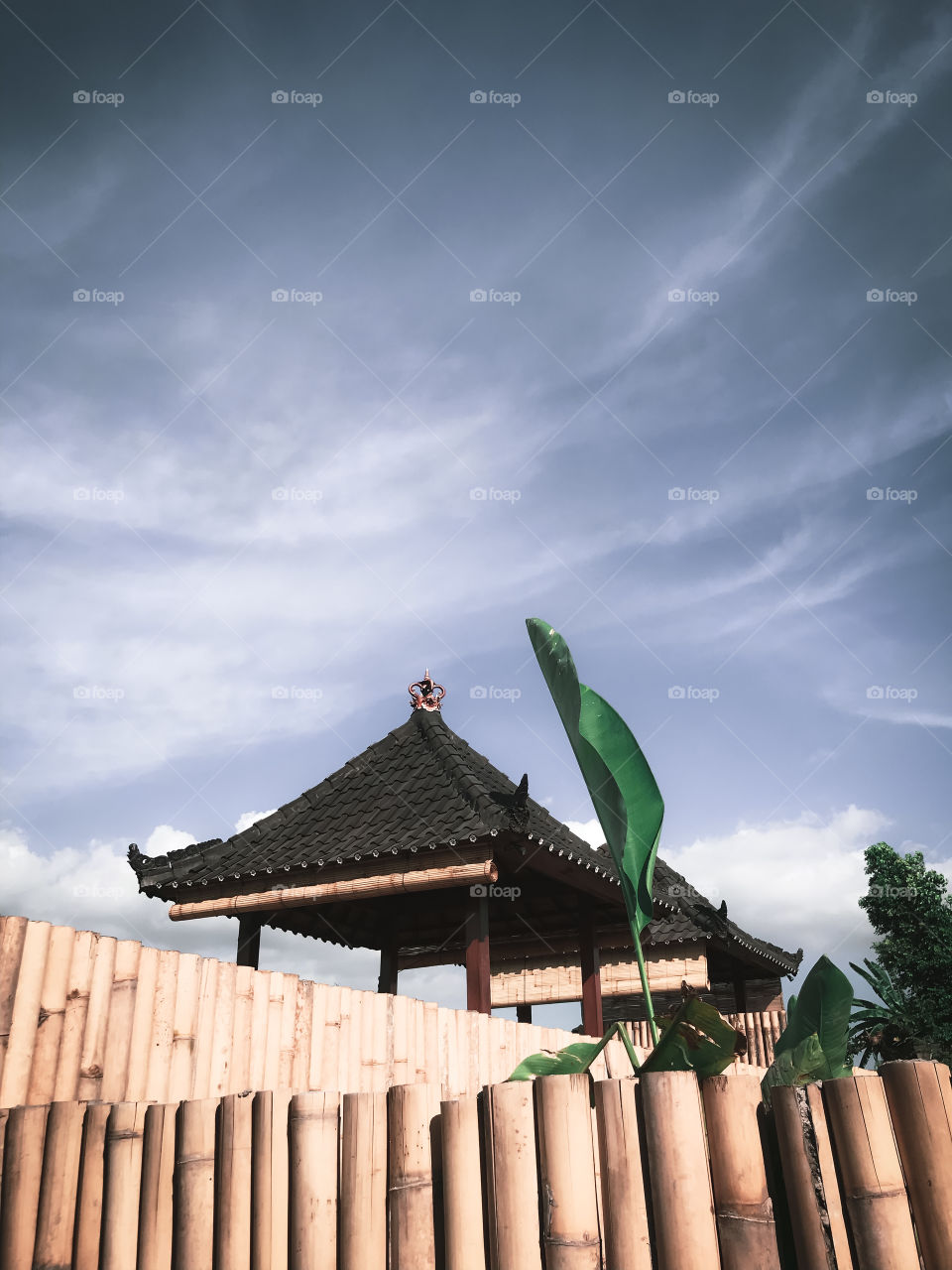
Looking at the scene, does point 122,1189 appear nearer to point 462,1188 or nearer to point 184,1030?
point 184,1030

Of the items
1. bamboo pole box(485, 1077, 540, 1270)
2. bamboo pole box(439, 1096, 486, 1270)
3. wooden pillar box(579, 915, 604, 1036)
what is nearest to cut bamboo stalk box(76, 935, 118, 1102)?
bamboo pole box(439, 1096, 486, 1270)

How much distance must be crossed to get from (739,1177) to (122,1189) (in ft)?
7.05

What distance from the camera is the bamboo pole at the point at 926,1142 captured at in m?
2.00

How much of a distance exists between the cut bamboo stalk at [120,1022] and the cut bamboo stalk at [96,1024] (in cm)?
2

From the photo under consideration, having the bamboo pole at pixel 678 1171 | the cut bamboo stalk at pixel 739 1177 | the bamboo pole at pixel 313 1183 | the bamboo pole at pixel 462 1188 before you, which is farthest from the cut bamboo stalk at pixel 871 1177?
the bamboo pole at pixel 313 1183

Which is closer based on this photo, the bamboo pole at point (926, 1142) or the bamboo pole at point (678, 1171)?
the bamboo pole at point (926, 1142)

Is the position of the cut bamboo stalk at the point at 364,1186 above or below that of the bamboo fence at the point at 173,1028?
below

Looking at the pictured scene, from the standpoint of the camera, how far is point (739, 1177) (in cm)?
214

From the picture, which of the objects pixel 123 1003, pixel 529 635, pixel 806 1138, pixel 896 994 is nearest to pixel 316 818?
pixel 123 1003

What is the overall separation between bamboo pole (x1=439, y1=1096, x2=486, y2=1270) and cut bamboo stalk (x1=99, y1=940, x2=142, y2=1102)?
188 centimetres

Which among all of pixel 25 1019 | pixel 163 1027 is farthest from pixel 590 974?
pixel 25 1019

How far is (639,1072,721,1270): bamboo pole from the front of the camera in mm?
2125

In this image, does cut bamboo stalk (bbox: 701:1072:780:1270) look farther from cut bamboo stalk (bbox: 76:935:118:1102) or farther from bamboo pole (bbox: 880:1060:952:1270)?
cut bamboo stalk (bbox: 76:935:118:1102)

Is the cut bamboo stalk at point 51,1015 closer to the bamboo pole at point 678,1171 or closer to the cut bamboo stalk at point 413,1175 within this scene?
the cut bamboo stalk at point 413,1175
